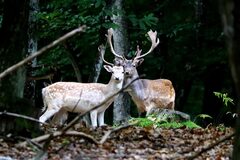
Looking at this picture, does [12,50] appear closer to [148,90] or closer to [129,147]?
[129,147]

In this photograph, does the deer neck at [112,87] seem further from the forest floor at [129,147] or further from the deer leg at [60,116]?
the forest floor at [129,147]

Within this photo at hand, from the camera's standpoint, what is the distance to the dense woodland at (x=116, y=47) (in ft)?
22.6

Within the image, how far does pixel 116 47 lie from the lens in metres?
15.4

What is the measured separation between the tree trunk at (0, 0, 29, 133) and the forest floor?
0.37 meters

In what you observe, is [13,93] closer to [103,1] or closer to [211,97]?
[103,1]

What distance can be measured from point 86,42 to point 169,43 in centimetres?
508

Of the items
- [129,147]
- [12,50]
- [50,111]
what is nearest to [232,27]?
[129,147]

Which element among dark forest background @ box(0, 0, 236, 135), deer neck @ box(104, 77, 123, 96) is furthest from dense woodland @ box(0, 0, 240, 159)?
deer neck @ box(104, 77, 123, 96)

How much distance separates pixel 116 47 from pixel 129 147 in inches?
339

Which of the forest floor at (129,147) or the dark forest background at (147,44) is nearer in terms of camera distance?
the forest floor at (129,147)

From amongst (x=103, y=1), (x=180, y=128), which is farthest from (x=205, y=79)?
(x=180, y=128)

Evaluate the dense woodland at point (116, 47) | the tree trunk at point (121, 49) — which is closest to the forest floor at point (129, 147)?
the dense woodland at point (116, 47)

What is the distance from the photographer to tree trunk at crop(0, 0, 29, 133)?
679 cm

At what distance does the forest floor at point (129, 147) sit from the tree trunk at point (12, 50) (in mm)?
373
